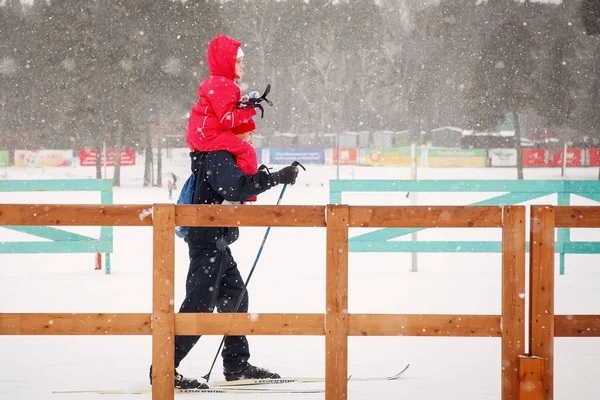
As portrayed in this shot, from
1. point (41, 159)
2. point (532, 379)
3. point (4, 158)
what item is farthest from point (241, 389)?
point (4, 158)

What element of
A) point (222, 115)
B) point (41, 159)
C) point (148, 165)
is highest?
point (41, 159)

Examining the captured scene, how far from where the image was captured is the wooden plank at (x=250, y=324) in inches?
151

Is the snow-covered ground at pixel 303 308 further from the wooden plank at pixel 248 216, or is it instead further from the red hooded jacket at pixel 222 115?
the red hooded jacket at pixel 222 115

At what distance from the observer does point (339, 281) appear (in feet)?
12.6

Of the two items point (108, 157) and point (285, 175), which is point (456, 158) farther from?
point (285, 175)

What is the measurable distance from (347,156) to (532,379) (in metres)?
48.0

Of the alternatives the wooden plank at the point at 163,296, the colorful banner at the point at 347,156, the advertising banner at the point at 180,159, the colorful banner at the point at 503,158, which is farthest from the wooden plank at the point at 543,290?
the colorful banner at the point at 347,156

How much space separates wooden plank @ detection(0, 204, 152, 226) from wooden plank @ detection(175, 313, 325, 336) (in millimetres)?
543

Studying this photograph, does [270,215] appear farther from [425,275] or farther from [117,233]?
[117,233]

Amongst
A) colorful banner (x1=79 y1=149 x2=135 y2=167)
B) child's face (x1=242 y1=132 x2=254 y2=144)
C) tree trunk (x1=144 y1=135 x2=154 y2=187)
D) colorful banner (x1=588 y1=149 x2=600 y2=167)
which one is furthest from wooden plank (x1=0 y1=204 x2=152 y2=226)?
colorful banner (x1=588 y1=149 x2=600 y2=167)

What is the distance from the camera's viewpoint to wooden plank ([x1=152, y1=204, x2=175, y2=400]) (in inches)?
152

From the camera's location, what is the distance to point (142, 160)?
51.4 m

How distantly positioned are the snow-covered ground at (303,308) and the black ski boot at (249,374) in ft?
1.09

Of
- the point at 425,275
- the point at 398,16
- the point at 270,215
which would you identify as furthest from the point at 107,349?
the point at 398,16
